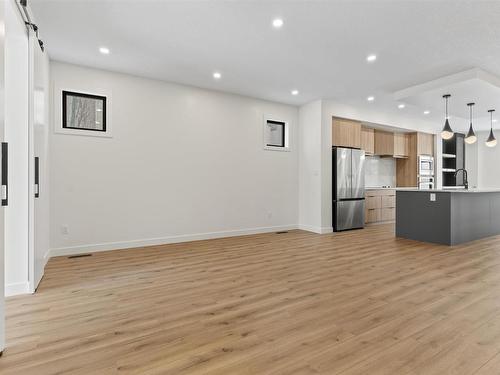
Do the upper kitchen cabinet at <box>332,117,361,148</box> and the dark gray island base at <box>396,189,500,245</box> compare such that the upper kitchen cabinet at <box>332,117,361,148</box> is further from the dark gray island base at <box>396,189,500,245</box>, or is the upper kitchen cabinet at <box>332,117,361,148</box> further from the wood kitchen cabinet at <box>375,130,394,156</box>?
the dark gray island base at <box>396,189,500,245</box>

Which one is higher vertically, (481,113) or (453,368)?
(481,113)

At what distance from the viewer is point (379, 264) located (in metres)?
3.90

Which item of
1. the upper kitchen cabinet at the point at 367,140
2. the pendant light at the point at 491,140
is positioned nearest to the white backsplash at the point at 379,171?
the upper kitchen cabinet at the point at 367,140

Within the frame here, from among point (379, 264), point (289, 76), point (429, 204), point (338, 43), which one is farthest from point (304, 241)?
point (338, 43)

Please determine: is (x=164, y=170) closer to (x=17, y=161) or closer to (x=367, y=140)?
(x=17, y=161)

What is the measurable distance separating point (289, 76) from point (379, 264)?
137 inches

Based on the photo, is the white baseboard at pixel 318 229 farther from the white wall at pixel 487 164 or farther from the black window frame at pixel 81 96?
the white wall at pixel 487 164

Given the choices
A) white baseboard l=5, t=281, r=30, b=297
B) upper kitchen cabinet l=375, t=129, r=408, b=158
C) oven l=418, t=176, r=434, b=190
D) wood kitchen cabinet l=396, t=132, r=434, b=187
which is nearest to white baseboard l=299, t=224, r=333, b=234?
upper kitchen cabinet l=375, t=129, r=408, b=158

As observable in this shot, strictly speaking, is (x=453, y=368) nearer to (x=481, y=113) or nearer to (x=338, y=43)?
(x=338, y=43)

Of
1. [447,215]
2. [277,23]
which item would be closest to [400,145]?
[447,215]

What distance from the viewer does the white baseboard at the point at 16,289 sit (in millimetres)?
2805

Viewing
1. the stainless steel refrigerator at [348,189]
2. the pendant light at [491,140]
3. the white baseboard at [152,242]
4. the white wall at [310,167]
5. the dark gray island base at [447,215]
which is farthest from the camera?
the stainless steel refrigerator at [348,189]

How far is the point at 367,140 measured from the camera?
775 centimetres

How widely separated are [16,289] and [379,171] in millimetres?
8941
